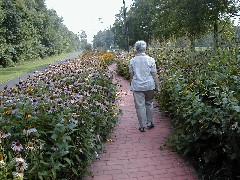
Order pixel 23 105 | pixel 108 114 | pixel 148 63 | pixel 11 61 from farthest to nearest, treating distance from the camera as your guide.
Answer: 1. pixel 11 61
2. pixel 148 63
3. pixel 108 114
4. pixel 23 105

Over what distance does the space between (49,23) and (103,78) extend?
1807 inches

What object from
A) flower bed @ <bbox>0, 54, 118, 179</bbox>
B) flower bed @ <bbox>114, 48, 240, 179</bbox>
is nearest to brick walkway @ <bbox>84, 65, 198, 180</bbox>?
flower bed @ <bbox>114, 48, 240, 179</bbox>

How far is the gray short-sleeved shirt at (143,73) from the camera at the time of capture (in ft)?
18.4

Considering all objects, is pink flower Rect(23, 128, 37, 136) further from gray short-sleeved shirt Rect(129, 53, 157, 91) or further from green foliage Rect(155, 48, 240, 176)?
gray short-sleeved shirt Rect(129, 53, 157, 91)

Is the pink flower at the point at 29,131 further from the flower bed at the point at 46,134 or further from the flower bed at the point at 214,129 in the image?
the flower bed at the point at 214,129

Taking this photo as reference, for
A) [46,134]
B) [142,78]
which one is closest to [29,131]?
[46,134]

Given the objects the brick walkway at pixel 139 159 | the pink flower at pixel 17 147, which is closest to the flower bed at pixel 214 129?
the brick walkway at pixel 139 159

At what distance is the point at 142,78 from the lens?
5.62m

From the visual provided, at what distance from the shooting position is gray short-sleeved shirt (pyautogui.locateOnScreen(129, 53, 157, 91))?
18.4 ft

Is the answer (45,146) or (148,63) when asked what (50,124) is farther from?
(148,63)

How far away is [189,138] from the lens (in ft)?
12.9

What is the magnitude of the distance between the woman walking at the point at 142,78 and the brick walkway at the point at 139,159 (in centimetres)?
39

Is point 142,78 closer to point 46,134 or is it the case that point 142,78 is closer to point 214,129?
point 214,129

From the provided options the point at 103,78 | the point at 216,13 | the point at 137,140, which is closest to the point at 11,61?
the point at 216,13
